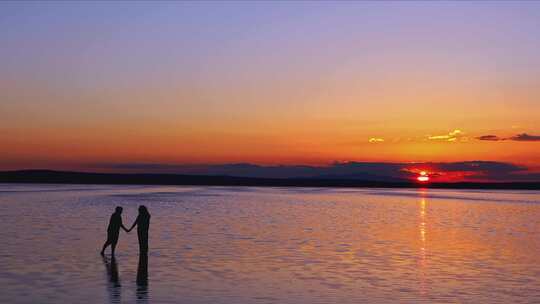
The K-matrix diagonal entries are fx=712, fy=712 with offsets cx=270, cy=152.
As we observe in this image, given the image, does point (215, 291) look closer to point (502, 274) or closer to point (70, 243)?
point (502, 274)

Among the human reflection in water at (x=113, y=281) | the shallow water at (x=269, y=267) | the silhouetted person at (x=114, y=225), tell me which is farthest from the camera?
the silhouetted person at (x=114, y=225)

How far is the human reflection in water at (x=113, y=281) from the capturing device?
15.9m

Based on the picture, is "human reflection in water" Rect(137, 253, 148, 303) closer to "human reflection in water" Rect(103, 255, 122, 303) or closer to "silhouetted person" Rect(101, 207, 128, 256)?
"human reflection in water" Rect(103, 255, 122, 303)

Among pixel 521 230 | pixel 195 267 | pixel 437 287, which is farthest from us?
pixel 521 230

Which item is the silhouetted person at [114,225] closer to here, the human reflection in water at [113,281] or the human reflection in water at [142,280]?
the human reflection in water at [113,281]

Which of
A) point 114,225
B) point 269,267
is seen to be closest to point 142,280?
point 269,267

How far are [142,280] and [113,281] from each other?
0.74 metres

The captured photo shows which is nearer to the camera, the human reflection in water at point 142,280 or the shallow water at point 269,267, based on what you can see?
the human reflection in water at point 142,280

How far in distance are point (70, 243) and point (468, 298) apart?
16.5m

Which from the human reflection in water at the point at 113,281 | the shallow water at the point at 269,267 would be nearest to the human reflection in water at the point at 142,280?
the shallow water at the point at 269,267

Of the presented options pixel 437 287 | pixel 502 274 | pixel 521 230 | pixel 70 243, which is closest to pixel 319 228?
pixel 521 230

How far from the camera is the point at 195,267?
69.6 feet

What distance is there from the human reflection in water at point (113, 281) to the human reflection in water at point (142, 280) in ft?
1.49

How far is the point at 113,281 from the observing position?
1812cm
